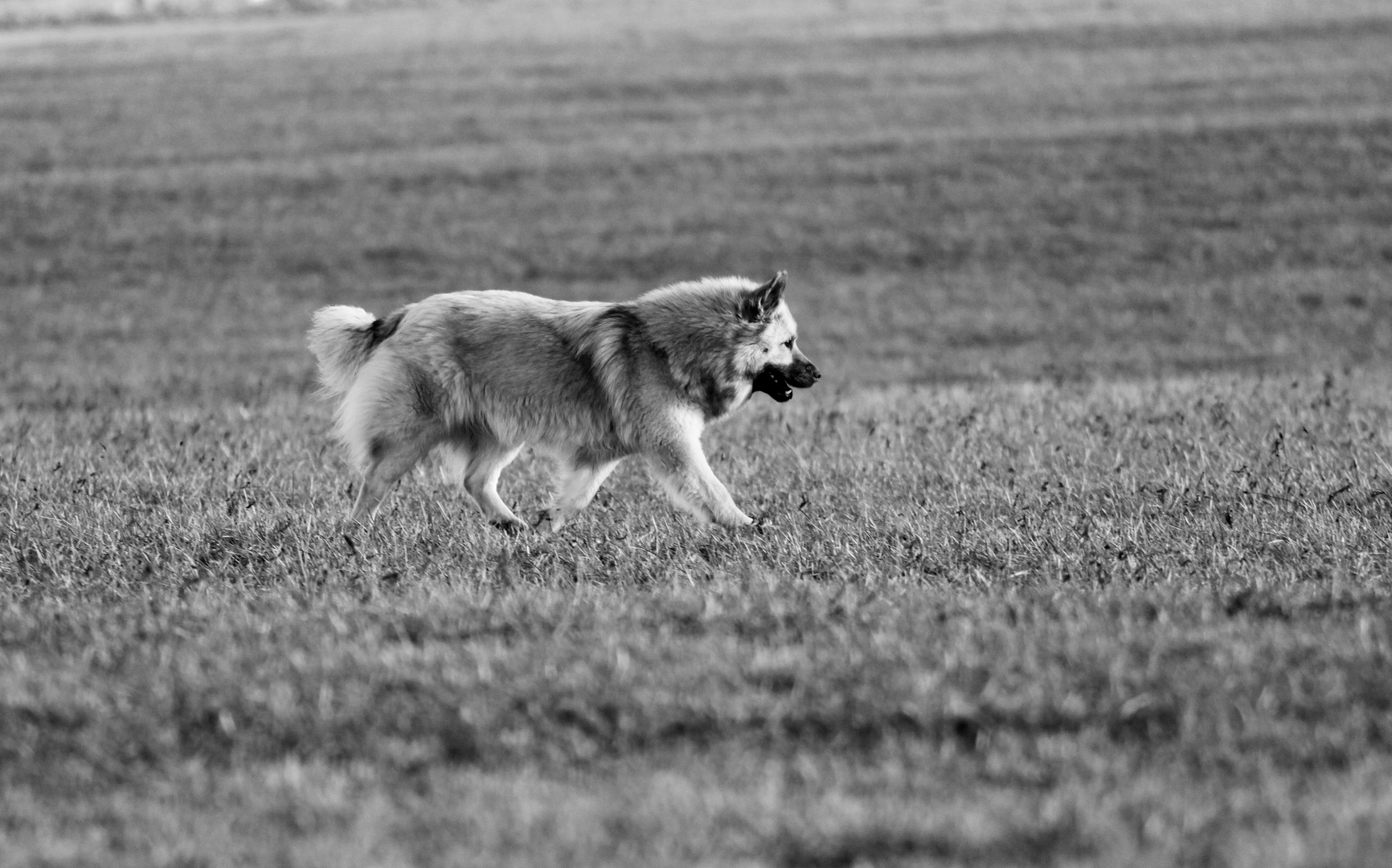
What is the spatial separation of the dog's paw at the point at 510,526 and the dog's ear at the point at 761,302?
173cm

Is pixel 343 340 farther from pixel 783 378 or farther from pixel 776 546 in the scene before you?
pixel 776 546

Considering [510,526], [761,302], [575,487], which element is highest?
[761,302]

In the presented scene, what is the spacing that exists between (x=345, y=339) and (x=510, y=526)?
4.70ft

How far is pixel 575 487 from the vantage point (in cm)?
798

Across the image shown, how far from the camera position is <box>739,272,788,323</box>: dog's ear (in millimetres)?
7922

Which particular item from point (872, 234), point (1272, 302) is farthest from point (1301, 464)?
point (872, 234)

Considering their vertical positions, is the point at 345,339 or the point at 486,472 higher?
the point at 345,339

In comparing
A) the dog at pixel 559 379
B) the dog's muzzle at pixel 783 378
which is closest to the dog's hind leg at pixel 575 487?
the dog at pixel 559 379

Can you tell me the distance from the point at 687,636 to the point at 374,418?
3196mm

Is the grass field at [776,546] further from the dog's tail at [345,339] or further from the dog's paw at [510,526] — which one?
the dog's tail at [345,339]

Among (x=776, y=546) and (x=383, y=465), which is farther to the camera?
(x=383, y=465)

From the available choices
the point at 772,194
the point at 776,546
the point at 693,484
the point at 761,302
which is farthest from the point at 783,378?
the point at 772,194

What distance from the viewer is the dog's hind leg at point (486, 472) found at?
8109 millimetres

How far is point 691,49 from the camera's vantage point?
3550 cm
